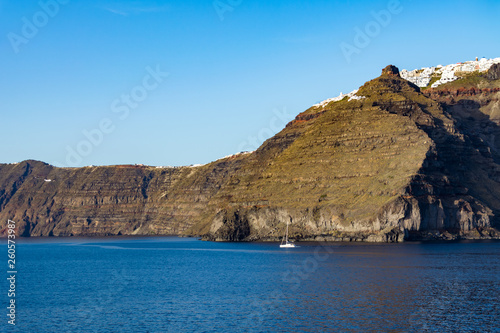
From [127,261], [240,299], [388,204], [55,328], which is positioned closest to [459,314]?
[240,299]

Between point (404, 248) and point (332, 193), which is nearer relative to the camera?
point (404, 248)

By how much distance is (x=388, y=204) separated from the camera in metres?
167

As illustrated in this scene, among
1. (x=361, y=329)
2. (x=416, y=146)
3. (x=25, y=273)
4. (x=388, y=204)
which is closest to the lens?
(x=361, y=329)

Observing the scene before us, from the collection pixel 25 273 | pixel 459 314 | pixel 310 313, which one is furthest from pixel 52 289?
pixel 459 314

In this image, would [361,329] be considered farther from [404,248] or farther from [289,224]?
[289,224]

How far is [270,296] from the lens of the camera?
251 feet

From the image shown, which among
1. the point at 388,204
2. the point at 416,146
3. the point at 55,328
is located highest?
the point at 416,146

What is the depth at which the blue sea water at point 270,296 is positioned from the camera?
5938 centimetres

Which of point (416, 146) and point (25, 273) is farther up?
point (416, 146)

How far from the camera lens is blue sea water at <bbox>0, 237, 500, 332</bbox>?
59.4 m

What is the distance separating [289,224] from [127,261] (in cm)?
7004

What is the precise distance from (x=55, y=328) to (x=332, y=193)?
13841 centimetres

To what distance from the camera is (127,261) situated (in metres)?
138

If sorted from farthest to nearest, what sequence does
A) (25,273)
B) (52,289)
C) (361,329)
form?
(25,273)
(52,289)
(361,329)
